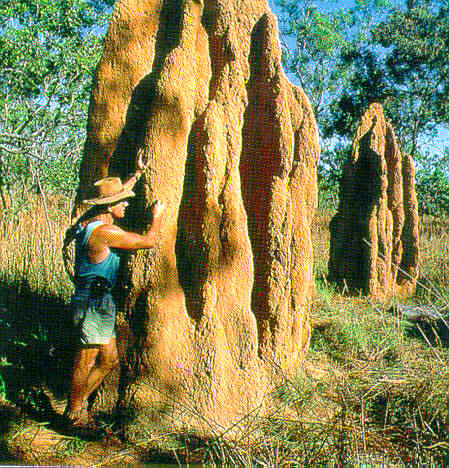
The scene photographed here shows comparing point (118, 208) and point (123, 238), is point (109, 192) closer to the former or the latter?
point (118, 208)

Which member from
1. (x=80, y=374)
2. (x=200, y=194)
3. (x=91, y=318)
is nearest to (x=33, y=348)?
(x=80, y=374)

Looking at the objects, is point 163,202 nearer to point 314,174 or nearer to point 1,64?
point 314,174

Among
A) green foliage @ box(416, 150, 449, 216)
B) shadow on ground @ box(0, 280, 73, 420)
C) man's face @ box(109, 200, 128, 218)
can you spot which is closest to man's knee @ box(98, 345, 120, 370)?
shadow on ground @ box(0, 280, 73, 420)

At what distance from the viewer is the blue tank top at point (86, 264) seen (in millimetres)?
3304

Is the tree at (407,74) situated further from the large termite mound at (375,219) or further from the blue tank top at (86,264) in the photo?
the blue tank top at (86,264)

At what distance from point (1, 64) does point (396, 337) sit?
A: 8.05 m

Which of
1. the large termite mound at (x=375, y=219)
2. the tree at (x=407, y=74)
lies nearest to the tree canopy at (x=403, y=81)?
the tree at (x=407, y=74)

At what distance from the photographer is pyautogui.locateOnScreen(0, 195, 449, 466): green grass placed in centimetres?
307

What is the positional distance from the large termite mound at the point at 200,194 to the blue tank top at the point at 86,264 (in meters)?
0.27

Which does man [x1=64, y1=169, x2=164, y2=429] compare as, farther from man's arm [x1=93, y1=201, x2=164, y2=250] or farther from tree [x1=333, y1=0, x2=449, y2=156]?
tree [x1=333, y1=0, x2=449, y2=156]

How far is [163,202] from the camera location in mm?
3594

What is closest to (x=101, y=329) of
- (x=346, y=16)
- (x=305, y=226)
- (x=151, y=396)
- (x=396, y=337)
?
(x=151, y=396)

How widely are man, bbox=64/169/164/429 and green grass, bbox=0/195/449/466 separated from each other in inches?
17.5

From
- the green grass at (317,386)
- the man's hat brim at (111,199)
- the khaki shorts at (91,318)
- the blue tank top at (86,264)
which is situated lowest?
the green grass at (317,386)
